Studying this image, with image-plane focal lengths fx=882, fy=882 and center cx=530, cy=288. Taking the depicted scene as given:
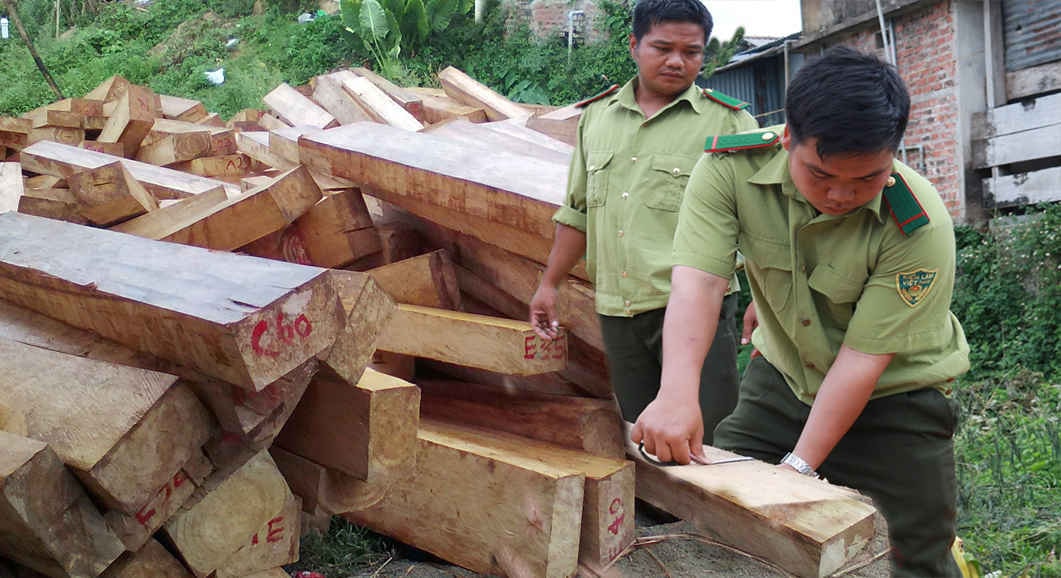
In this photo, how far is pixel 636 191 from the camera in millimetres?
2854

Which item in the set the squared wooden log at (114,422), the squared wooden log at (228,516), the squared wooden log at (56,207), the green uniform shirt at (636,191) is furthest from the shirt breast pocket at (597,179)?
the squared wooden log at (56,207)

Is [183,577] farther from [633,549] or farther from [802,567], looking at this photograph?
[802,567]

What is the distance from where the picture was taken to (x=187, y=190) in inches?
157

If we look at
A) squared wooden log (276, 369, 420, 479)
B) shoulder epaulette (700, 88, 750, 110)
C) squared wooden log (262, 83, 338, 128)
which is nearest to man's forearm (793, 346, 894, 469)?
squared wooden log (276, 369, 420, 479)

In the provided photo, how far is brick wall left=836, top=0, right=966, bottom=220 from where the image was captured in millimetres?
8766

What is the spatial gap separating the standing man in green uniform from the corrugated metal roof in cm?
675

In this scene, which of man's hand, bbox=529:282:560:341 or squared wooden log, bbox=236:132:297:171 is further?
squared wooden log, bbox=236:132:297:171

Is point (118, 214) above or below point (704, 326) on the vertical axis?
above

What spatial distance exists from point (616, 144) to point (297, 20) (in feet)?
49.4

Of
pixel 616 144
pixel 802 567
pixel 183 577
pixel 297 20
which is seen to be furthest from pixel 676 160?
pixel 297 20

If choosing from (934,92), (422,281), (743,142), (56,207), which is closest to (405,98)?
(56,207)

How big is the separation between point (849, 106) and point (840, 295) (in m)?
0.55

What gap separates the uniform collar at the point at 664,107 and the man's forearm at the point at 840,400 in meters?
1.18

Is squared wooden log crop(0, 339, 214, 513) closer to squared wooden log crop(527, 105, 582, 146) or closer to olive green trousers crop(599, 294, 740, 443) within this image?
olive green trousers crop(599, 294, 740, 443)
